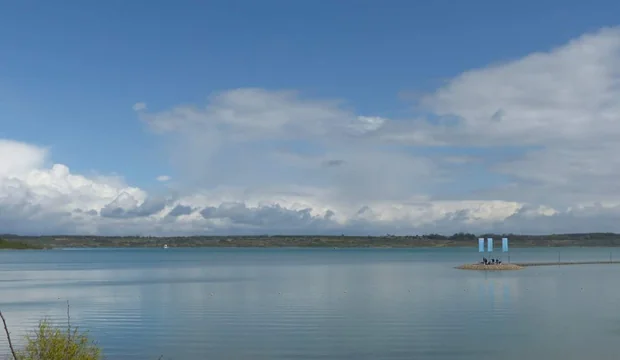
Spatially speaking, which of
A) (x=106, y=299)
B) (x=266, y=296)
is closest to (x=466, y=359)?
A: (x=266, y=296)

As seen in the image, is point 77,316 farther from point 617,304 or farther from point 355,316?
point 617,304

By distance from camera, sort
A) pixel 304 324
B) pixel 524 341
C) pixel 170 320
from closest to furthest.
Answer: pixel 524 341 → pixel 304 324 → pixel 170 320

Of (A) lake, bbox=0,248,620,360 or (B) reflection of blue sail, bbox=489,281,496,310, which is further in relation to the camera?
(B) reflection of blue sail, bbox=489,281,496,310

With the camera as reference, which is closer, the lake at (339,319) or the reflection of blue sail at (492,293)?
the lake at (339,319)

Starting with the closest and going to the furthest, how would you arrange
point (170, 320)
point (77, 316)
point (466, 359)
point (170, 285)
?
point (466, 359), point (170, 320), point (77, 316), point (170, 285)

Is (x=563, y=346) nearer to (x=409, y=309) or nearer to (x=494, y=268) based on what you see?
(x=409, y=309)

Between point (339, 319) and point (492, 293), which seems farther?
point (492, 293)

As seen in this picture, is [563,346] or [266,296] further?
[266,296]

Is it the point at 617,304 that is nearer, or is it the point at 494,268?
the point at 617,304

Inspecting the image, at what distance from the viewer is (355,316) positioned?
42.4 m

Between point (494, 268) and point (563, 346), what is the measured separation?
67.7 metres

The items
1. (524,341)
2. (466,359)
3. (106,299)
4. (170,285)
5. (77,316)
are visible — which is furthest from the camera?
(170,285)

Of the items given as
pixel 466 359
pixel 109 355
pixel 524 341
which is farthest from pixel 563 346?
pixel 109 355

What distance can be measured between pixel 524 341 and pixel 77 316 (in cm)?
2880
